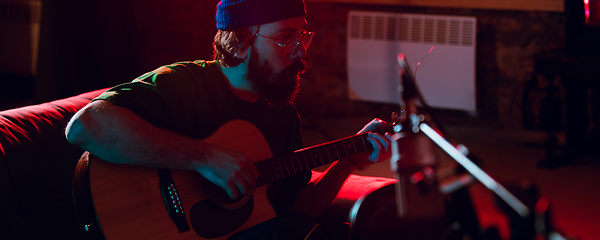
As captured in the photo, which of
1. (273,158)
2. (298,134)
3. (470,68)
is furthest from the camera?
(470,68)

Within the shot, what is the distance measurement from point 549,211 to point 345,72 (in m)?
3.78

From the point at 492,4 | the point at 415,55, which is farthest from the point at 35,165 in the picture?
the point at 492,4

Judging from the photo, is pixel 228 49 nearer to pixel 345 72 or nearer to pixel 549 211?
pixel 549 211

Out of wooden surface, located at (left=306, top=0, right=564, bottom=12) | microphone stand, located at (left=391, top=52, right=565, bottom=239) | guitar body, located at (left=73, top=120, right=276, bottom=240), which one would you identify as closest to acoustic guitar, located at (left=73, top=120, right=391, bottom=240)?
guitar body, located at (left=73, top=120, right=276, bottom=240)

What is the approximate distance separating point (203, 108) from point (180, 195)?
12.1 inches

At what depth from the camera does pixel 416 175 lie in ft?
2.12

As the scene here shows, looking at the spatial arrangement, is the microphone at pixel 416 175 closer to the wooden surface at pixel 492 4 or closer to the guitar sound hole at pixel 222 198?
the guitar sound hole at pixel 222 198

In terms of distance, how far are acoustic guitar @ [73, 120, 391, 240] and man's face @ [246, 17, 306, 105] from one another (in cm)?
17

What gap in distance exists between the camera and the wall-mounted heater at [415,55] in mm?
3863

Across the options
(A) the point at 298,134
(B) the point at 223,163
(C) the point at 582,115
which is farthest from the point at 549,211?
(C) the point at 582,115

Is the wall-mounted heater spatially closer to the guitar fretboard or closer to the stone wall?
the stone wall

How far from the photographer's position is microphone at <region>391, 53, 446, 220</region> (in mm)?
644

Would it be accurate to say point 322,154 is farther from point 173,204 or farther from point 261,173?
Result: point 173,204

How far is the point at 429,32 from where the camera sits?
3945 mm
